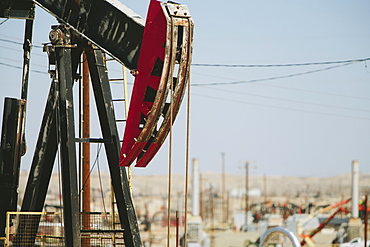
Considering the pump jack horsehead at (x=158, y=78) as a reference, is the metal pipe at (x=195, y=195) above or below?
below

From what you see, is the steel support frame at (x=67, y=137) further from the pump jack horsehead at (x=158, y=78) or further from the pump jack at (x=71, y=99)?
the pump jack horsehead at (x=158, y=78)

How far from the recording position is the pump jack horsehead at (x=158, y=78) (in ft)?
26.2

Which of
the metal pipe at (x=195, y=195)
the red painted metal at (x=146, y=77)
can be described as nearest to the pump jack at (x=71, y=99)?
the red painted metal at (x=146, y=77)

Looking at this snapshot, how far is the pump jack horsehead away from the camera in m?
8.00

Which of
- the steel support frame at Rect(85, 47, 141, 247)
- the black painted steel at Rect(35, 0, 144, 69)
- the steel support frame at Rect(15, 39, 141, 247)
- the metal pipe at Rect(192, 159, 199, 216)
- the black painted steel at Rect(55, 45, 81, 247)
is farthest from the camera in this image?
the metal pipe at Rect(192, 159, 199, 216)

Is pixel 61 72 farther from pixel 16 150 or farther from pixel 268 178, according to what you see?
pixel 268 178

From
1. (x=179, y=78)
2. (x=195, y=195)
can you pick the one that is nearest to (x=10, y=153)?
(x=179, y=78)

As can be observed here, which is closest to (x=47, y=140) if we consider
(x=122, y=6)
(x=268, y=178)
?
(x=122, y=6)

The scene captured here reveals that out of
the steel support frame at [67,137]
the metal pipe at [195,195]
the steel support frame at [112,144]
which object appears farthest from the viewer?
the metal pipe at [195,195]

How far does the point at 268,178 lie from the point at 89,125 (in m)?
153

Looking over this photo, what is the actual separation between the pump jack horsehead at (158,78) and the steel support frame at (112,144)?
3.55 ft

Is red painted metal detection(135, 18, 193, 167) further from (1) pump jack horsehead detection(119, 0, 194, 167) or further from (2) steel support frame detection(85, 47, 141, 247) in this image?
(2) steel support frame detection(85, 47, 141, 247)

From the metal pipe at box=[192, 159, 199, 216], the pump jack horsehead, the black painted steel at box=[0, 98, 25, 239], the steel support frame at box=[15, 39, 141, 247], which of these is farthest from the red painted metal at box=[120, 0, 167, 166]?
the metal pipe at box=[192, 159, 199, 216]

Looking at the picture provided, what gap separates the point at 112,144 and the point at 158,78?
183 centimetres
